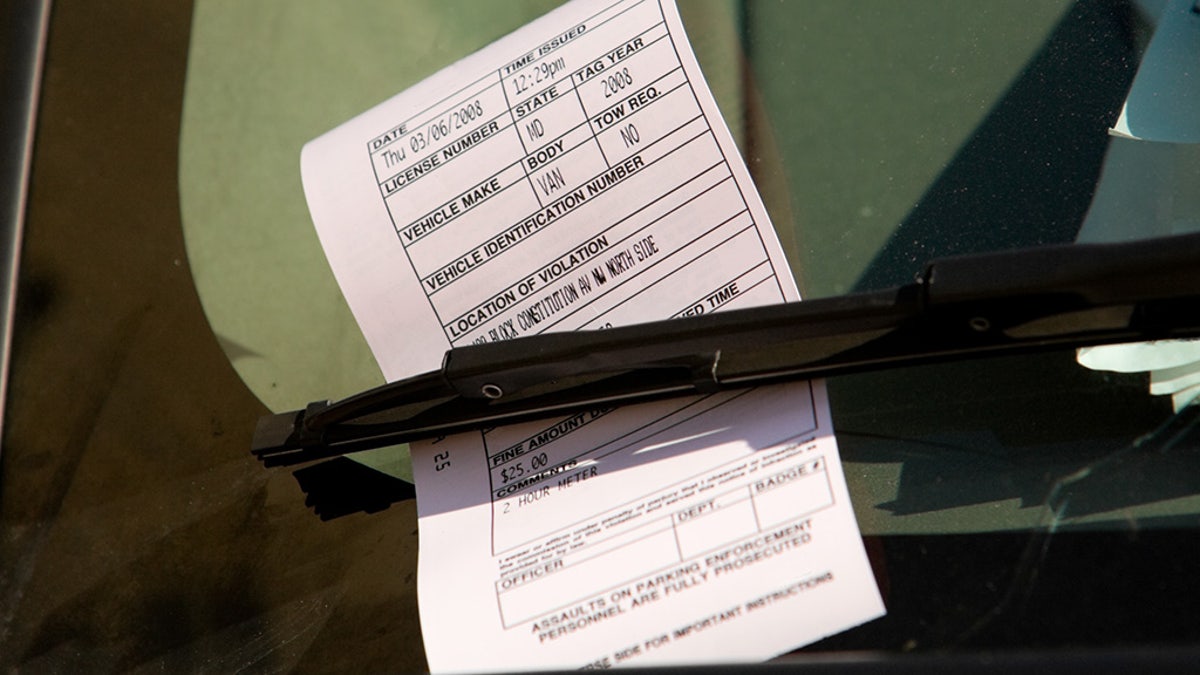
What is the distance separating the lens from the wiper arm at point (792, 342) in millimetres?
541

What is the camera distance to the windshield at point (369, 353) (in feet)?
1.80

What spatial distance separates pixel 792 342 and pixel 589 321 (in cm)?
12

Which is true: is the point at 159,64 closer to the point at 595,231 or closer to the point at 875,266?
the point at 595,231

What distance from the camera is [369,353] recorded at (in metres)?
0.73

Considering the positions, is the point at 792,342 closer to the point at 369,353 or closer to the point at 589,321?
the point at 589,321

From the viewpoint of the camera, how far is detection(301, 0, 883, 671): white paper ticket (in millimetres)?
561

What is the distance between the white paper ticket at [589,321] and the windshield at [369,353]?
25 millimetres

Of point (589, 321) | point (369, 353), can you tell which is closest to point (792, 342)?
point (589, 321)

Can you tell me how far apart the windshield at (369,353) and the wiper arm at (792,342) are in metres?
0.03

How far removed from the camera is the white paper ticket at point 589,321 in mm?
561

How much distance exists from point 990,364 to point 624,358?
7.2 inches

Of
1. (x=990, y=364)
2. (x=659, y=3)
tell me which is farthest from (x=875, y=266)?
(x=659, y=3)

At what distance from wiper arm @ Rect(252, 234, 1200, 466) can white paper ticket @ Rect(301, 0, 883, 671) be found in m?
0.02

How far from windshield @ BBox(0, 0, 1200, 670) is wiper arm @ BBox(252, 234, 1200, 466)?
0.08ft
